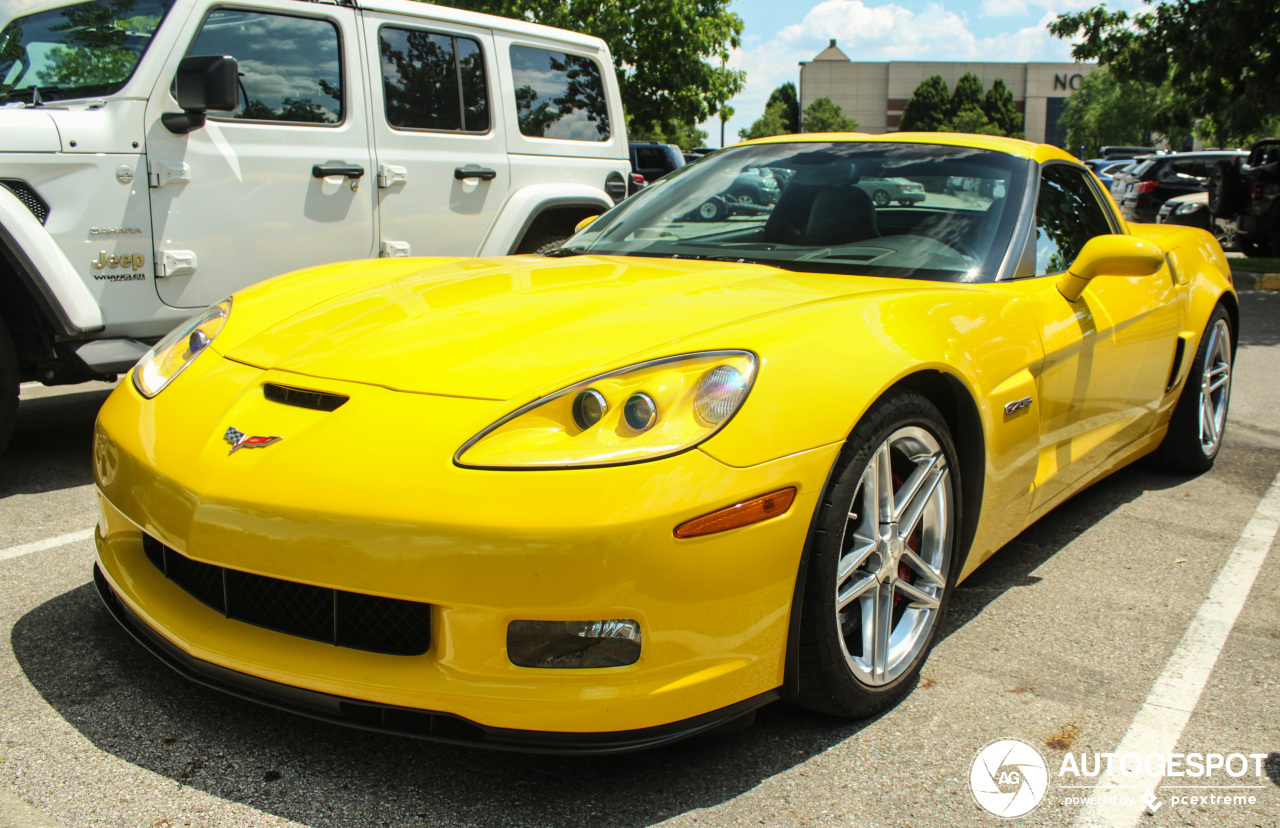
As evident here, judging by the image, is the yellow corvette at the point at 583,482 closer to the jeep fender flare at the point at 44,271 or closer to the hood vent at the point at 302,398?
the hood vent at the point at 302,398

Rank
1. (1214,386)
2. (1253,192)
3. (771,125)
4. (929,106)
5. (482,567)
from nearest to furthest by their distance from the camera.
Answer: (482,567), (1214,386), (1253,192), (929,106), (771,125)

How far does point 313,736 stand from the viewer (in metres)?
2.23

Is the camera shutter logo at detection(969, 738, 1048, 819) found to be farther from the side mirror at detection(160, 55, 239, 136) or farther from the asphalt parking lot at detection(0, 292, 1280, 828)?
the side mirror at detection(160, 55, 239, 136)

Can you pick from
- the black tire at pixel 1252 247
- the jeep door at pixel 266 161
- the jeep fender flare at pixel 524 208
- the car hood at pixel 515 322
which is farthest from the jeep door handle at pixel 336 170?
the black tire at pixel 1252 247

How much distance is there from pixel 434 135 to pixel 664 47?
24036 millimetres

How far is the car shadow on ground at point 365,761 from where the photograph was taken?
1.99 metres

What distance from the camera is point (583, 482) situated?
73.7 inches

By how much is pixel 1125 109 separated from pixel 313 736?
8002 cm

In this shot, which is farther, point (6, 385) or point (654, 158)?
point (654, 158)

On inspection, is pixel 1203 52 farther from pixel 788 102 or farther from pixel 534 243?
pixel 788 102

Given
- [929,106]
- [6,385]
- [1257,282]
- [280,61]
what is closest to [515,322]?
[6,385]

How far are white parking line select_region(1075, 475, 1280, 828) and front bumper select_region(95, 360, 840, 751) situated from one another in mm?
728

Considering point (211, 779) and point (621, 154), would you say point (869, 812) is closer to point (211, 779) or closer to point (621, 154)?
point (211, 779)

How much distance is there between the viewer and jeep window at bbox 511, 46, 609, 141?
620 cm
